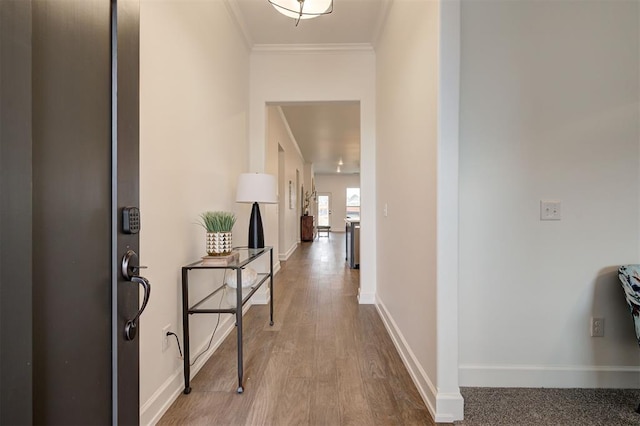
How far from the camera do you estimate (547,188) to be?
1841mm

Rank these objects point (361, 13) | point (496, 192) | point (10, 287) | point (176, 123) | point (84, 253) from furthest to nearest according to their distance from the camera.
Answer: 1. point (361, 13)
2. point (496, 192)
3. point (176, 123)
4. point (84, 253)
5. point (10, 287)

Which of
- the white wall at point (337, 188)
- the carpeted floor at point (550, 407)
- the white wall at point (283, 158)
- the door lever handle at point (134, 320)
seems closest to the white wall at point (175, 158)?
the door lever handle at point (134, 320)

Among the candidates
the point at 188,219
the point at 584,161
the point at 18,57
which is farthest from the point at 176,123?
the point at 584,161

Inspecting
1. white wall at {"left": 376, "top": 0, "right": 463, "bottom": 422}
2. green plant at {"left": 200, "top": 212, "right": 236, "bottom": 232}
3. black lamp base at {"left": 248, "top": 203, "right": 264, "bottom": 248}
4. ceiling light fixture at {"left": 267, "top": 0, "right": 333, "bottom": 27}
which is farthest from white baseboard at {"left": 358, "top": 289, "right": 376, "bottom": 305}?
ceiling light fixture at {"left": 267, "top": 0, "right": 333, "bottom": 27}

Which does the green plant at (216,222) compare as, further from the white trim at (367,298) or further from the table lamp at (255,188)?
the white trim at (367,298)

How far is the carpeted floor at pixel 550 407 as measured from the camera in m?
1.55

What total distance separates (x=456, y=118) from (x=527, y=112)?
26.7 inches

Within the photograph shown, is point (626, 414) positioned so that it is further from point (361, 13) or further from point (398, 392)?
point (361, 13)

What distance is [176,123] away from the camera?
1.74 meters

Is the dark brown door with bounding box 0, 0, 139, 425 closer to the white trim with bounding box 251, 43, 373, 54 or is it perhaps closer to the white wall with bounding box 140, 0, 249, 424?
the white wall with bounding box 140, 0, 249, 424

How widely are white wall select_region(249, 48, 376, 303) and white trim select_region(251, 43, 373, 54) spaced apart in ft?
0.05

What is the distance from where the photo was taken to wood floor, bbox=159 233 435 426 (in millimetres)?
1568

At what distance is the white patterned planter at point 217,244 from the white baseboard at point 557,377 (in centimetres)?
175

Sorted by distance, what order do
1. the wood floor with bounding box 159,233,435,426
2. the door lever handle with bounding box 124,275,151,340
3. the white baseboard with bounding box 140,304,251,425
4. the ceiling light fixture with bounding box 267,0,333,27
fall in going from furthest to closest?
the ceiling light fixture with bounding box 267,0,333,27, the wood floor with bounding box 159,233,435,426, the white baseboard with bounding box 140,304,251,425, the door lever handle with bounding box 124,275,151,340
